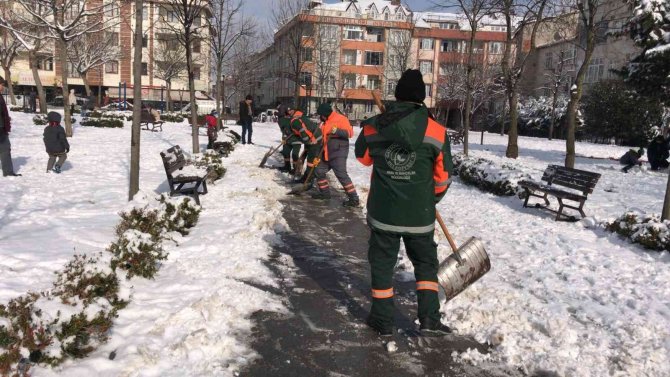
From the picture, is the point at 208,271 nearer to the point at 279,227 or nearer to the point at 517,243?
the point at 279,227

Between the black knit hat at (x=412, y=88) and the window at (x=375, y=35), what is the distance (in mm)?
55978

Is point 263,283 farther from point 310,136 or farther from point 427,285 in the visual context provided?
point 310,136

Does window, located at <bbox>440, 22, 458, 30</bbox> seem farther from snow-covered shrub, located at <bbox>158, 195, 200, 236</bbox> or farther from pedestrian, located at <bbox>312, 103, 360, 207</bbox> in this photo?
snow-covered shrub, located at <bbox>158, 195, 200, 236</bbox>

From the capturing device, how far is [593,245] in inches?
260

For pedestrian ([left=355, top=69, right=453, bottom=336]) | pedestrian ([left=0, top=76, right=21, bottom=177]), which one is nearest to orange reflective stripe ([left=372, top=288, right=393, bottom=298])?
pedestrian ([left=355, top=69, right=453, bottom=336])

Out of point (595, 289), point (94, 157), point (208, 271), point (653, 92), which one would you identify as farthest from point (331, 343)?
point (653, 92)

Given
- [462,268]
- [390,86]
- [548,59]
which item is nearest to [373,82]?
[390,86]

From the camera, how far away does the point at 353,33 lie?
2244 inches

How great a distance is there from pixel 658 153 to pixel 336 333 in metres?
15.4

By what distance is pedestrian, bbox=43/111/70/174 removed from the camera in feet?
33.1

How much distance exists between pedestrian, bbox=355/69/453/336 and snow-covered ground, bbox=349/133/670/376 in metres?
0.58

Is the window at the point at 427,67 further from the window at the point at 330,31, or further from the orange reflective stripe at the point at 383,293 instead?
the orange reflective stripe at the point at 383,293

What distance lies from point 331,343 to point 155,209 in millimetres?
3100

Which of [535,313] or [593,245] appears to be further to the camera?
[593,245]
